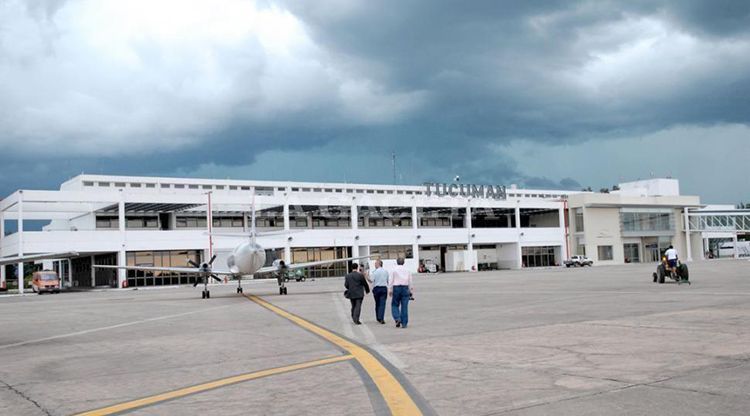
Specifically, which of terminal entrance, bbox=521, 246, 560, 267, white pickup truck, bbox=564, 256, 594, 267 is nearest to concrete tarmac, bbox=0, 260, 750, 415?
white pickup truck, bbox=564, 256, 594, 267

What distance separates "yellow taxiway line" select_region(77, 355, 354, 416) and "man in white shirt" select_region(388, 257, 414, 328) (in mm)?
4751

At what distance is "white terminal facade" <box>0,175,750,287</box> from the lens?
64312 mm

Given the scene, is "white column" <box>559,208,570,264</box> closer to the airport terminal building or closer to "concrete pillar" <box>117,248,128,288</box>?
the airport terminal building

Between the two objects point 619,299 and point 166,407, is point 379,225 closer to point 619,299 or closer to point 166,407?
point 619,299

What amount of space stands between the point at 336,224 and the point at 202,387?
8171 cm

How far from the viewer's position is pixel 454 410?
6984mm

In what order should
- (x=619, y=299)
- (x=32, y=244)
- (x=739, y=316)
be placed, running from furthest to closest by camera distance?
(x=32, y=244) < (x=619, y=299) < (x=739, y=316)

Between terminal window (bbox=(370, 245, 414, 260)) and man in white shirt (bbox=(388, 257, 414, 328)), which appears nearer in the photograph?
man in white shirt (bbox=(388, 257, 414, 328))

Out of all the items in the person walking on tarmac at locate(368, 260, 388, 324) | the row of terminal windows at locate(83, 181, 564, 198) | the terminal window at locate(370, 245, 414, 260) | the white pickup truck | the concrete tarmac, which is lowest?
the white pickup truck

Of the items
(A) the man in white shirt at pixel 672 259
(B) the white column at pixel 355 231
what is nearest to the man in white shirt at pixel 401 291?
(A) the man in white shirt at pixel 672 259

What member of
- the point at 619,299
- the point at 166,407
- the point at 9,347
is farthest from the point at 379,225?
the point at 166,407

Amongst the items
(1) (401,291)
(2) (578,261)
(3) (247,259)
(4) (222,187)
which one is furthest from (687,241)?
(1) (401,291)

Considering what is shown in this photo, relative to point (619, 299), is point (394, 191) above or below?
above

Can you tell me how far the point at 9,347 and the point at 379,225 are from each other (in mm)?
77760
